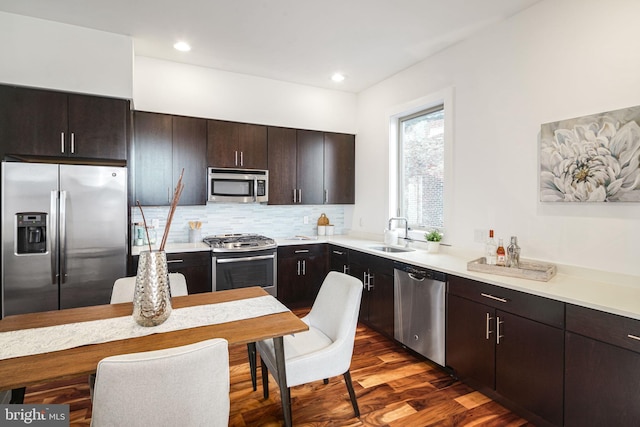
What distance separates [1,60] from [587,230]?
4.60m

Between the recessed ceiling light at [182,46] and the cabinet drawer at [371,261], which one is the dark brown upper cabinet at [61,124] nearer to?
the recessed ceiling light at [182,46]

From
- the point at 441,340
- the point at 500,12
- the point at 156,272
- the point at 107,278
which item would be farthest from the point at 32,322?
the point at 500,12

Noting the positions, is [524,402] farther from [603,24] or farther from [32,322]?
[32,322]

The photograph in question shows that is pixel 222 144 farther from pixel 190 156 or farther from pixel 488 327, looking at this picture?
pixel 488 327

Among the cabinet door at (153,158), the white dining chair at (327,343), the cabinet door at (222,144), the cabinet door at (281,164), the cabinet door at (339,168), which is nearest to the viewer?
the white dining chair at (327,343)

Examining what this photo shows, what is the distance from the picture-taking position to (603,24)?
2166 mm

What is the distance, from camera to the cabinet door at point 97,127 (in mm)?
2973

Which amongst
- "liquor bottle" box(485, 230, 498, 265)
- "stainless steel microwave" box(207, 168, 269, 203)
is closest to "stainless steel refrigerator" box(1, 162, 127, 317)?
"stainless steel microwave" box(207, 168, 269, 203)

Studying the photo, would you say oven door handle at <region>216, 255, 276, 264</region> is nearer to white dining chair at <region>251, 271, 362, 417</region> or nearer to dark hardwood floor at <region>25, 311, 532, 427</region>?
dark hardwood floor at <region>25, 311, 532, 427</region>

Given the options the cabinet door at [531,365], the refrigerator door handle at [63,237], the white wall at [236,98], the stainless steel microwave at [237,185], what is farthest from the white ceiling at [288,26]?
the cabinet door at [531,365]

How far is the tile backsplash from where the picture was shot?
3930 mm

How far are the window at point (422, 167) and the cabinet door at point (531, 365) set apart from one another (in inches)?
55.7

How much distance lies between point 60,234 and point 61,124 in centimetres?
95

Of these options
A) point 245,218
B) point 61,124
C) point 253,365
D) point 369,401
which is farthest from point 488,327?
point 61,124
